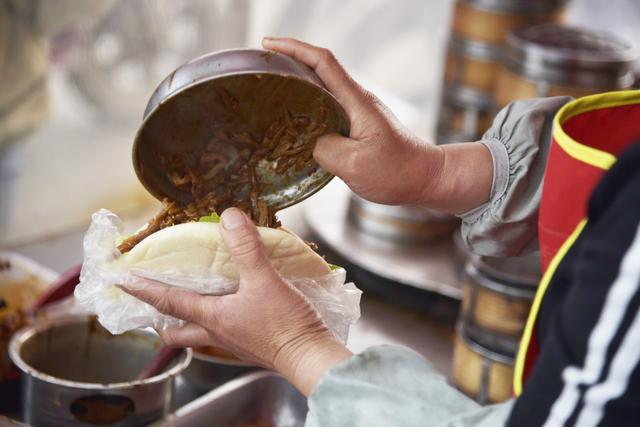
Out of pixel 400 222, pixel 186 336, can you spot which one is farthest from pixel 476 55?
pixel 186 336

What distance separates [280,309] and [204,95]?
35cm

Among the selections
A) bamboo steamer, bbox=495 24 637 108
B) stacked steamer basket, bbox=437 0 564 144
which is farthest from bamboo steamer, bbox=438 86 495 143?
bamboo steamer, bbox=495 24 637 108

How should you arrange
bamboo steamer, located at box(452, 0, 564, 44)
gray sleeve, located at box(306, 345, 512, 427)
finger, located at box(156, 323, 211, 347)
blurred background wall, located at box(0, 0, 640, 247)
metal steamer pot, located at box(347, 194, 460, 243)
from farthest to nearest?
1. blurred background wall, located at box(0, 0, 640, 247)
2. bamboo steamer, located at box(452, 0, 564, 44)
3. metal steamer pot, located at box(347, 194, 460, 243)
4. finger, located at box(156, 323, 211, 347)
5. gray sleeve, located at box(306, 345, 512, 427)

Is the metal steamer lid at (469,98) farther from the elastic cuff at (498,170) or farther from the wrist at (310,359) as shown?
the wrist at (310,359)

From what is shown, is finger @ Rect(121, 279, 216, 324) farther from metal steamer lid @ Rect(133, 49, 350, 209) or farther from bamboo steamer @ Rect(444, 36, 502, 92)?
bamboo steamer @ Rect(444, 36, 502, 92)

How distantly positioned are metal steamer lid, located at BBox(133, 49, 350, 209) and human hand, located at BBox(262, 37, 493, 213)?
1.3 inches

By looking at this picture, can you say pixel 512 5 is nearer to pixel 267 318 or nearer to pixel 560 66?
pixel 560 66

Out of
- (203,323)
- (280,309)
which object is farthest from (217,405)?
(280,309)

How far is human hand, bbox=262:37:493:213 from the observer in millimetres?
1390

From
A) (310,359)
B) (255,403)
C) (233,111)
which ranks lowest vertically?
(255,403)

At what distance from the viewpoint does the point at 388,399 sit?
3.54ft

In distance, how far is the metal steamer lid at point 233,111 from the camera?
1.23 meters

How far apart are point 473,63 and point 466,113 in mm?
179

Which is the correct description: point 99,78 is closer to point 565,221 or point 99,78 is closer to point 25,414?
point 25,414
